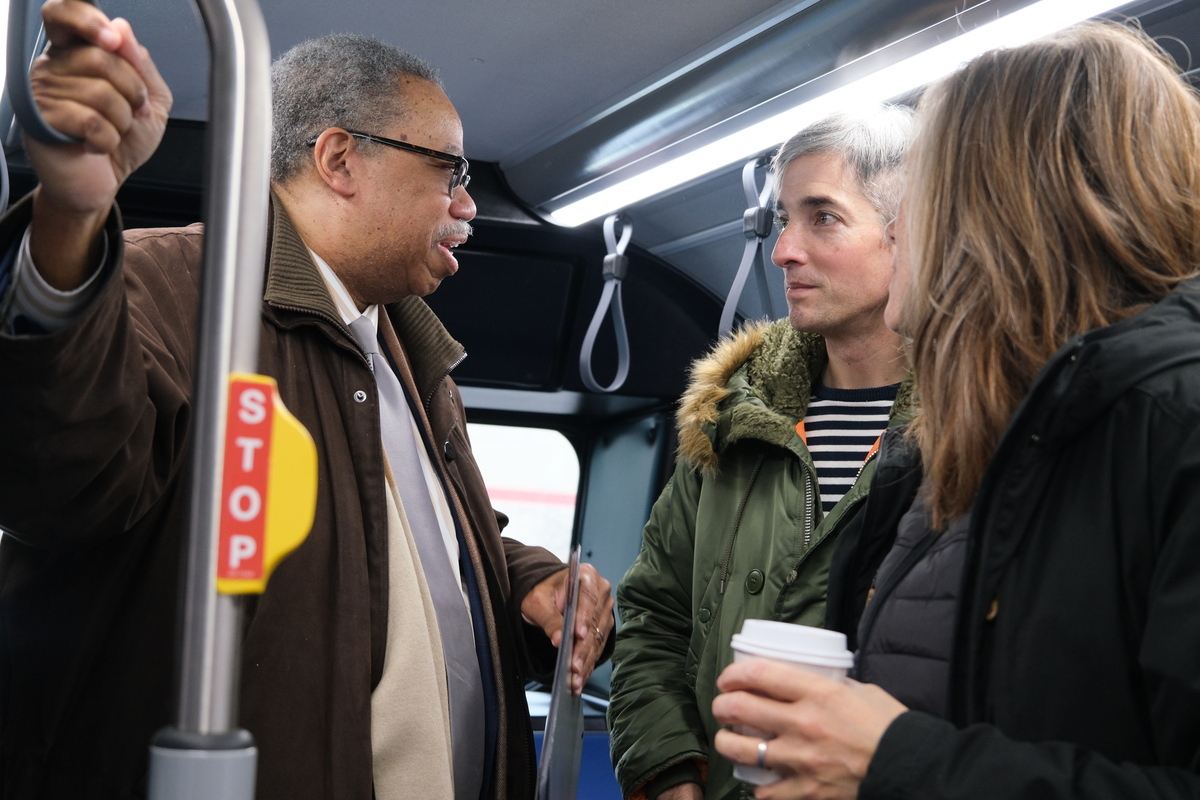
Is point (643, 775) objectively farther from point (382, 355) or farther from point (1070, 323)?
point (1070, 323)

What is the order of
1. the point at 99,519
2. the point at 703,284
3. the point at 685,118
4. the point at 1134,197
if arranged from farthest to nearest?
the point at 703,284
the point at 685,118
the point at 99,519
the point at 1134,197

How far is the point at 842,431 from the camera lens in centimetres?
183

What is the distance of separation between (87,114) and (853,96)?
65.9 inches

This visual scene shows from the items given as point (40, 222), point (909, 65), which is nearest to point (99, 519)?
point (40, 222)

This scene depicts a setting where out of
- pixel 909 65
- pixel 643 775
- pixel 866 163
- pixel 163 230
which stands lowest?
pixel 643 775

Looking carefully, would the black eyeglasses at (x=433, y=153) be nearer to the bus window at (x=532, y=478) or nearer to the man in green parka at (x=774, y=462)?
the man in green parka at (x=774, y=462)

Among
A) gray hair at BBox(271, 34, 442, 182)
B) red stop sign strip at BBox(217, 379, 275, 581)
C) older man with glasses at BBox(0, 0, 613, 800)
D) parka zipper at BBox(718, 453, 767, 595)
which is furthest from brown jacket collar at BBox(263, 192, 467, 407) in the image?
red stop sign strip at BBox(217, 379, 275, 581)

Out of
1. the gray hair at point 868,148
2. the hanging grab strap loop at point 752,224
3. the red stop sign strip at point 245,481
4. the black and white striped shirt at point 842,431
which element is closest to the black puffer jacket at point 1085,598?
the red stop sign strip at point 245,481

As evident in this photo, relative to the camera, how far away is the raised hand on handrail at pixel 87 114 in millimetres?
710

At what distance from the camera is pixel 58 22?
2.28 ft

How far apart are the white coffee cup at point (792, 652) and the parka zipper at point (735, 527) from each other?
0.83 m

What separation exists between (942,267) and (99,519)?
0.91m

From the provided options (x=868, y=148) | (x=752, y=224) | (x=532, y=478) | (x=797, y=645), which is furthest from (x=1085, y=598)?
(x=532, y=478)

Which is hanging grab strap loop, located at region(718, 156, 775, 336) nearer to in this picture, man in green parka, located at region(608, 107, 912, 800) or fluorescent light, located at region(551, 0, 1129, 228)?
fluorescent light, located at region(551, 0, 1129, 228)
